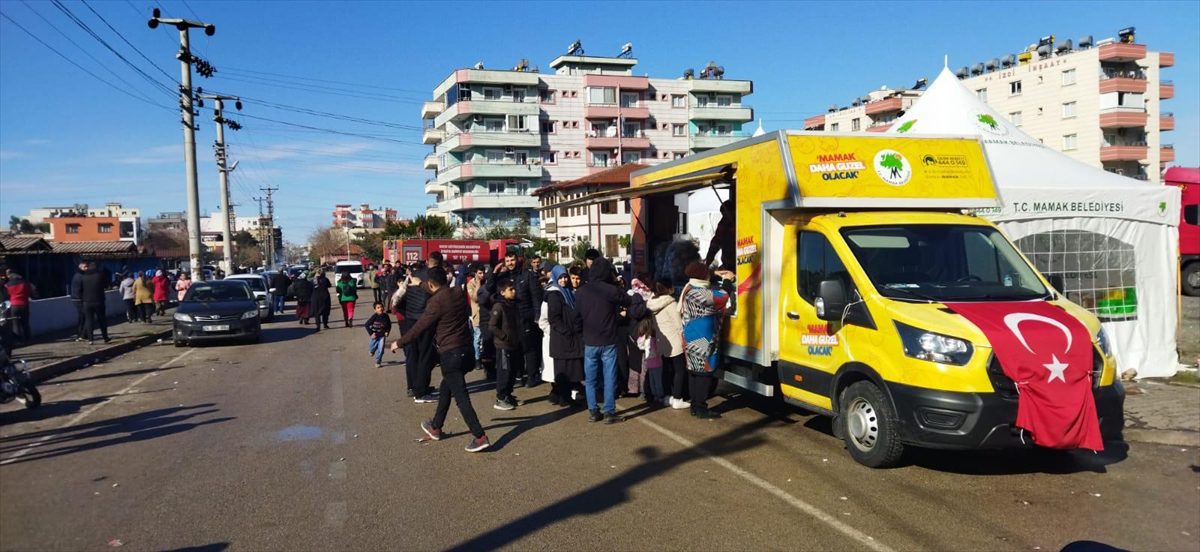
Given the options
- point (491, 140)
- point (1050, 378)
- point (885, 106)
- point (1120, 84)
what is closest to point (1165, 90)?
point (1120, 84)

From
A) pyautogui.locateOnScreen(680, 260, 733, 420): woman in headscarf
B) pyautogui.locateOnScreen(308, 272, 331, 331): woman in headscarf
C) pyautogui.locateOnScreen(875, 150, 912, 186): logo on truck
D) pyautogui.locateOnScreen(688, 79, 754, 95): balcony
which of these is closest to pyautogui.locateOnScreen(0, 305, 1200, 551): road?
pyautogui.locateOnScreen(680, 260, 733, 420): woman in headscarf

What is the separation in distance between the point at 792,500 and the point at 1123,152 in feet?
187

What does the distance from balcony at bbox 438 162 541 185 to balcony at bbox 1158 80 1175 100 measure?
1766 inches

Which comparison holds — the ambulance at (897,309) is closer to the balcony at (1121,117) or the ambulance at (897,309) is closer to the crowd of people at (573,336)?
the crowd of people at (573,336)

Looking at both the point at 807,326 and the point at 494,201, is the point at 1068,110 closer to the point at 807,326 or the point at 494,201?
the point at 494,201

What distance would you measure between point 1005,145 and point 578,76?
2280 inches

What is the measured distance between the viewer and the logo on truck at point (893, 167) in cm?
777

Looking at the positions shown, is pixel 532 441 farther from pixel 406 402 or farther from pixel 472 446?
pixel 406 402

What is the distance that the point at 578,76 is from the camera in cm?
6712

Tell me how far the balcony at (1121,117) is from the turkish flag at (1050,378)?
179 feet

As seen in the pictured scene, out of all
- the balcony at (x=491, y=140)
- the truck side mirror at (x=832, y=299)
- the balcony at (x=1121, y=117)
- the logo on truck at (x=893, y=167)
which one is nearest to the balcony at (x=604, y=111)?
the balcony at (x=491, y=140)

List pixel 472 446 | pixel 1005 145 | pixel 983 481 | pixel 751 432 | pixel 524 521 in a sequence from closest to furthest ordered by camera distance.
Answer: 1. pixel 524 521
2. pixel 983 481
3. pixel 472 446
4. pixel 751 432
5. pixel 1005 145

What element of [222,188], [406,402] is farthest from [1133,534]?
[222,188]

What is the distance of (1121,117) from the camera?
5072cm
